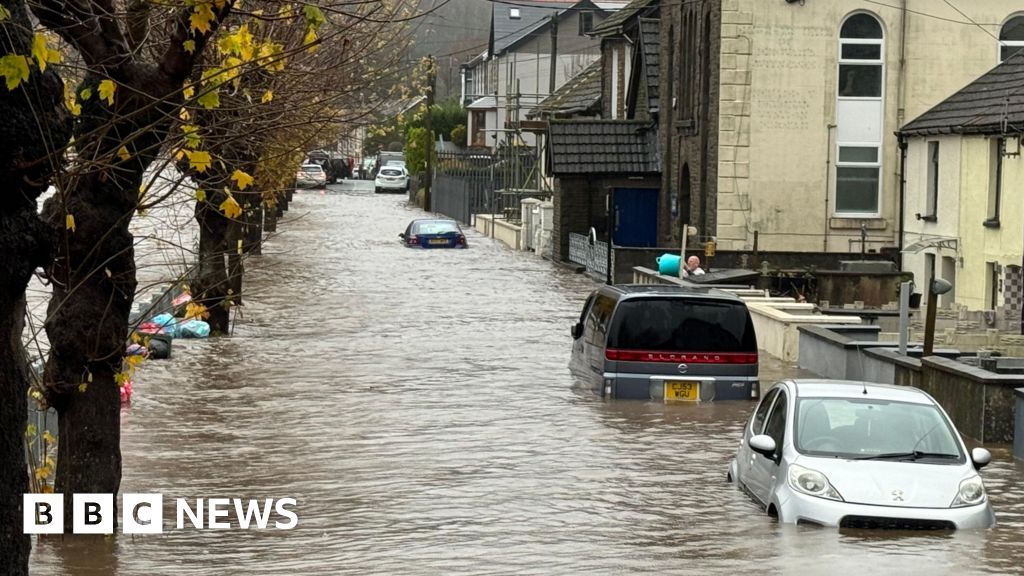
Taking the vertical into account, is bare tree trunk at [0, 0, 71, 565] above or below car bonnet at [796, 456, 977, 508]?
above

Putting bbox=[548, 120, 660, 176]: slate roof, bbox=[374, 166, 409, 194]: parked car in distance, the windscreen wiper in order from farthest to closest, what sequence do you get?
bbox=[374, 166, 409, 194]: parked car in distance → bbox=[548, 120, 660, 176]: slate roof → the windscreen wiper

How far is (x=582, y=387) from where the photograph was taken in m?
22.9

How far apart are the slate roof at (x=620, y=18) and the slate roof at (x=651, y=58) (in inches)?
45.3

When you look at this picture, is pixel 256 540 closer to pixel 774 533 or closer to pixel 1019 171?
pixel 774 533

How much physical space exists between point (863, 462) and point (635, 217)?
3524cm

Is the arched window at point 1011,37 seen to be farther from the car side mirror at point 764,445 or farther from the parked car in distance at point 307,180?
the car side mirror at point 764,445

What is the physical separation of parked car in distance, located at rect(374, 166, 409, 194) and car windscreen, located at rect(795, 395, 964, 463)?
318 ft

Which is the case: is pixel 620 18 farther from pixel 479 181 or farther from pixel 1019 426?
pixel 1019 426

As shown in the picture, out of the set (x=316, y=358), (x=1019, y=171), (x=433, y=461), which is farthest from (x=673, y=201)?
(x=433, y=461)

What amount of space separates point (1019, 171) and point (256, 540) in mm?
20775

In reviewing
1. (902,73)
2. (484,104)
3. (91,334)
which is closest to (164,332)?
(91,334)

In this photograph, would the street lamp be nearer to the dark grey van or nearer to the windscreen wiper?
the dark grey van

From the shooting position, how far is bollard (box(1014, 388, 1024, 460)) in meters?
17.4

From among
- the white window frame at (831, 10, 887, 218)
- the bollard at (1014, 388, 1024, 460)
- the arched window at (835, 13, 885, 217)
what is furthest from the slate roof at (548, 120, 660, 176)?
the bollard at (1014, 388, 1024, 460)
